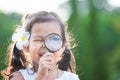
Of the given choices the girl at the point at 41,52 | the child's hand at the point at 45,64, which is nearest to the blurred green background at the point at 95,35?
the girl at the point at 41,52

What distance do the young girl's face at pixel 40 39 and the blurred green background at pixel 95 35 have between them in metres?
3.49

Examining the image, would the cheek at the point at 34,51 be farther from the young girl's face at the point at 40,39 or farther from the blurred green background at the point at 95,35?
the blurred green background at the point at 95,35

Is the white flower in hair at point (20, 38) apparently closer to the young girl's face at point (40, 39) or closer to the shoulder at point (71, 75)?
the young girl's face at point (40, 39)

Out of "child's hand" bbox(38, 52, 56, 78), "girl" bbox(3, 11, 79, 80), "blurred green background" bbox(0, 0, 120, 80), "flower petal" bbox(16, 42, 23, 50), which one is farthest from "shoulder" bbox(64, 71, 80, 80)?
"blurred green background" bbox(0, 0, 120, 80)

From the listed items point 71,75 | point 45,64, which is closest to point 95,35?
point 71,75

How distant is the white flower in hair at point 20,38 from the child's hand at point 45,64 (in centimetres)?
12

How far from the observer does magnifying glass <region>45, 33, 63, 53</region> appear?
2.42 meters

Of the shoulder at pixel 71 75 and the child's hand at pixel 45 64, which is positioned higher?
the child's hand at pixel 45 64

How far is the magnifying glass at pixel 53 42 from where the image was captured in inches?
95.3

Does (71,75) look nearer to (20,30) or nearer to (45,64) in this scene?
(45,64)

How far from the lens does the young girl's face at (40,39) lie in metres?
2.45

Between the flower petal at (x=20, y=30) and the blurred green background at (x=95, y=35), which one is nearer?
the flower petal at (x=20, y=30)

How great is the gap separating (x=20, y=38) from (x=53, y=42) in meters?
0.15

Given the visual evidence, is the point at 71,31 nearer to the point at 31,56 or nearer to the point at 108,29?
the point at 31,56
